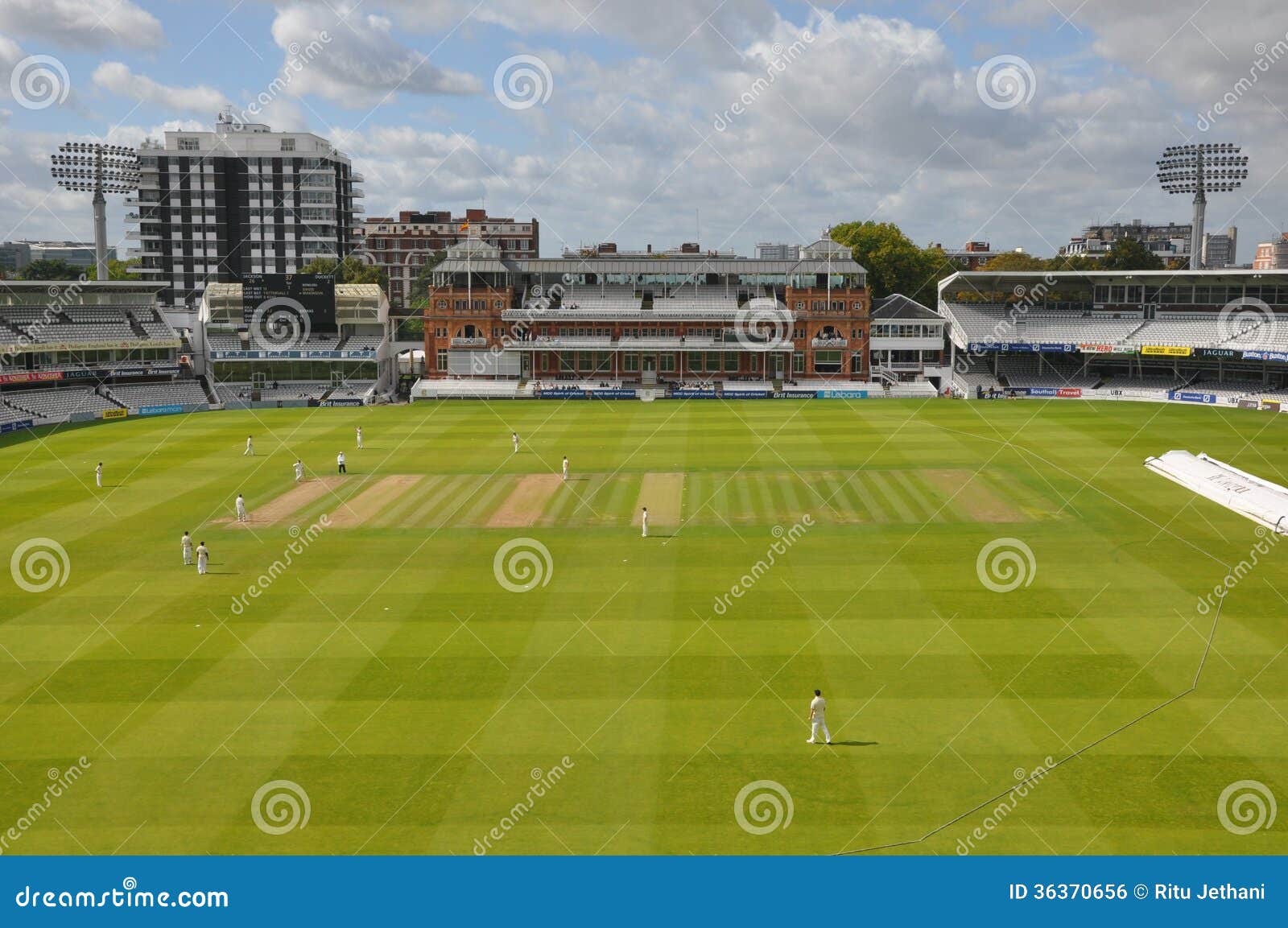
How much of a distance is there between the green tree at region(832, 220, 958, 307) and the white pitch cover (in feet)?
193

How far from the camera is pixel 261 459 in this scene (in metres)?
50.3

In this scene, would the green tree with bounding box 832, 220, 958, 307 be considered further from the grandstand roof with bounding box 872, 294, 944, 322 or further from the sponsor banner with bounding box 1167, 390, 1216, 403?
the sponsor banner with bounding box 1167, 390, 1216, 403

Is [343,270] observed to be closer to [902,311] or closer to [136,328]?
[136,328]

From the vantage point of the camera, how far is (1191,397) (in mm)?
70500

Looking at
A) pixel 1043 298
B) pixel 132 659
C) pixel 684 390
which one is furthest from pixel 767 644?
pixel 1043 298

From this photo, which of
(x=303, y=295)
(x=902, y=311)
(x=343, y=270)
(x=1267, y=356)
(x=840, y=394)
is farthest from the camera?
(x=343, y=270)

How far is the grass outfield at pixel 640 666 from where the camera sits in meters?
16.3

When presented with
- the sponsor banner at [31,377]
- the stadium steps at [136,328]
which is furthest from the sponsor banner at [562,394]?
the sponsor banner at [31,377]

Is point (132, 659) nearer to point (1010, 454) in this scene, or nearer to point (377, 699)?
point (377, 699)

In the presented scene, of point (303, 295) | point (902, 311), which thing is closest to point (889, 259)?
point (902, 311)

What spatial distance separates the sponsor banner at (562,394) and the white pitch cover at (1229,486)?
42566 millimetres

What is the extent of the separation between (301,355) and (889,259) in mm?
55312

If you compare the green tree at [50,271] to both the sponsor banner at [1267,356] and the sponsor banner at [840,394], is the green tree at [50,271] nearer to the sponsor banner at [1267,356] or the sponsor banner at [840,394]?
the sponsor banner at [840,394]

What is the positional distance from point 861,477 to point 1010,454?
973cm
